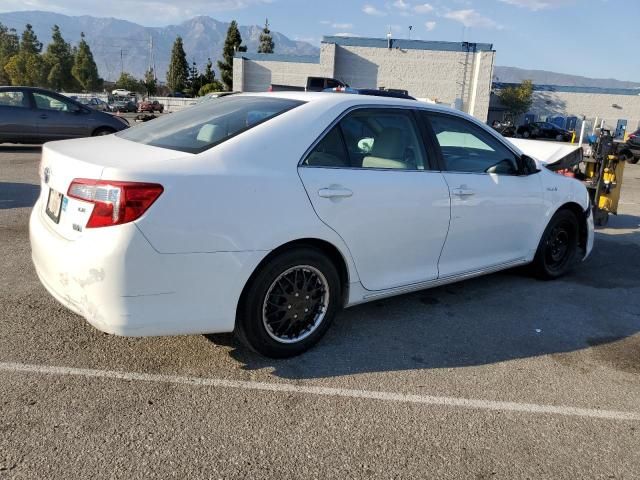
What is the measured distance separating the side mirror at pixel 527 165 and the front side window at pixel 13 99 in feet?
39.9

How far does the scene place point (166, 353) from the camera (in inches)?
142

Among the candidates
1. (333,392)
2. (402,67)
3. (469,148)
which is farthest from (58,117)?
(402,67)

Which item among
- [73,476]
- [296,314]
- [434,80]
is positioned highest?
[434,80]

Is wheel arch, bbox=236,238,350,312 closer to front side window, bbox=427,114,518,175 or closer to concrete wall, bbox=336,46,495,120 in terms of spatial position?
front side window, bbox=427,114,518,175

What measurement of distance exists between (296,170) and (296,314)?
0.91 metres

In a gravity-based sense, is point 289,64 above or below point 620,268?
above

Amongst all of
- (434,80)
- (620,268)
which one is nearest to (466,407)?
(620,268)

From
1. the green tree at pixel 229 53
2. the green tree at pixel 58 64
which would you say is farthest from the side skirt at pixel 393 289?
the green tree at pixel 58 64

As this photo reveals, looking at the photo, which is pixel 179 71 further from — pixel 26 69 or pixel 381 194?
pixel 381 194

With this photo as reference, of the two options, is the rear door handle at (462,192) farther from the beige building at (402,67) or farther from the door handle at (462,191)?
the beige building at (402,67)

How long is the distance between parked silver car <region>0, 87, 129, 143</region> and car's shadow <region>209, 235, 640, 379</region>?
35.1 ft

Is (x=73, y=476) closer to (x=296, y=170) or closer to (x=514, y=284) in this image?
(x=296, y=170)

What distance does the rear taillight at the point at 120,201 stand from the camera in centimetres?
284

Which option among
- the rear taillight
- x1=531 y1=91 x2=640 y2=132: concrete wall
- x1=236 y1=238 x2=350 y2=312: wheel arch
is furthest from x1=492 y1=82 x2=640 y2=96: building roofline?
the rear taillight
